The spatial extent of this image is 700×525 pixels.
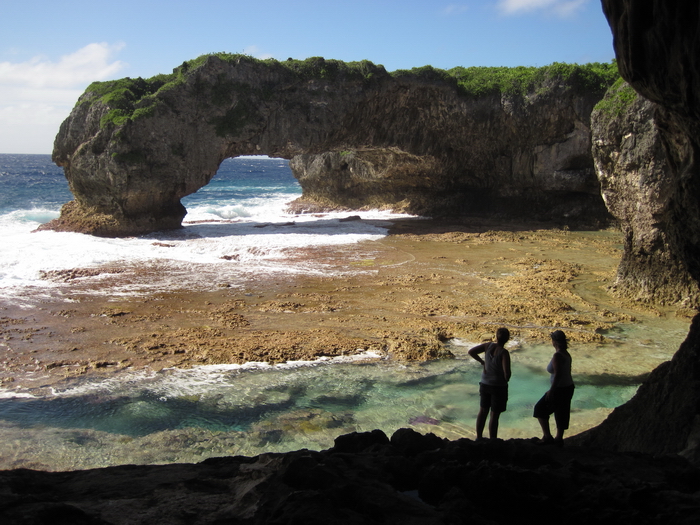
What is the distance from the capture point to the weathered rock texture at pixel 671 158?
4.12 meters

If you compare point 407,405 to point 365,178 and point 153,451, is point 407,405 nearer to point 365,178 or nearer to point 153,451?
point 153,451

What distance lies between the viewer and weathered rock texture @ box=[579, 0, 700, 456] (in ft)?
13.5

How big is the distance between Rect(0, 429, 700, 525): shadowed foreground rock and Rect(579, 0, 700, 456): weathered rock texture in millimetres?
800

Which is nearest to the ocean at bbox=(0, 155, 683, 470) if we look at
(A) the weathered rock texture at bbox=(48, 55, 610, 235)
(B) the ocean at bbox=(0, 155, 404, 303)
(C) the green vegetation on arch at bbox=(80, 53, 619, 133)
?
(B) the ocean at bbox=(0, 155, 404, 303)

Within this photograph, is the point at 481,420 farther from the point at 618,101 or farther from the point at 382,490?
the point at 618,101

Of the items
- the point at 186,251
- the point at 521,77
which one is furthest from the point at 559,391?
the point at 521,77

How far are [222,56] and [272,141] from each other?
11.9 ft

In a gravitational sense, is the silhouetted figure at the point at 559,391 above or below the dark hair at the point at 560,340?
below

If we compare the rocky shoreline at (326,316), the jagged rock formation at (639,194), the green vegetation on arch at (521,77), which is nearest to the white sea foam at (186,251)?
the rocky shoreline at (326,316)

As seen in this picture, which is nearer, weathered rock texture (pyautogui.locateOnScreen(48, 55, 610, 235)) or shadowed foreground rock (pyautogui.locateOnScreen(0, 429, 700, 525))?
shadowed foreground rock (pyautogui.locateOnScreen(0, 429, 700, 525))

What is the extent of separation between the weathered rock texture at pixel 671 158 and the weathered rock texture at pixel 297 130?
55.3ft

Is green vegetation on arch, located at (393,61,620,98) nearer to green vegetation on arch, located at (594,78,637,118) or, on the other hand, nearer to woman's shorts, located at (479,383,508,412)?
green vegetation on arch, located at (594,78,637,118)

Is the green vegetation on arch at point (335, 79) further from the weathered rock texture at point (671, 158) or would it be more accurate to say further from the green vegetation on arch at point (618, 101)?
the weathered rock texture at point (671, 158)

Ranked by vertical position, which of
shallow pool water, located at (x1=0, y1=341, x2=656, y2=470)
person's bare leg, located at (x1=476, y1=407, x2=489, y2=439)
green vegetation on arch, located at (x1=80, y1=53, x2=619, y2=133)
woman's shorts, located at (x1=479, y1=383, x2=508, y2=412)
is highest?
green vegetation on arch, located at (x1=80, y1=53, x2=619, y2=133)
